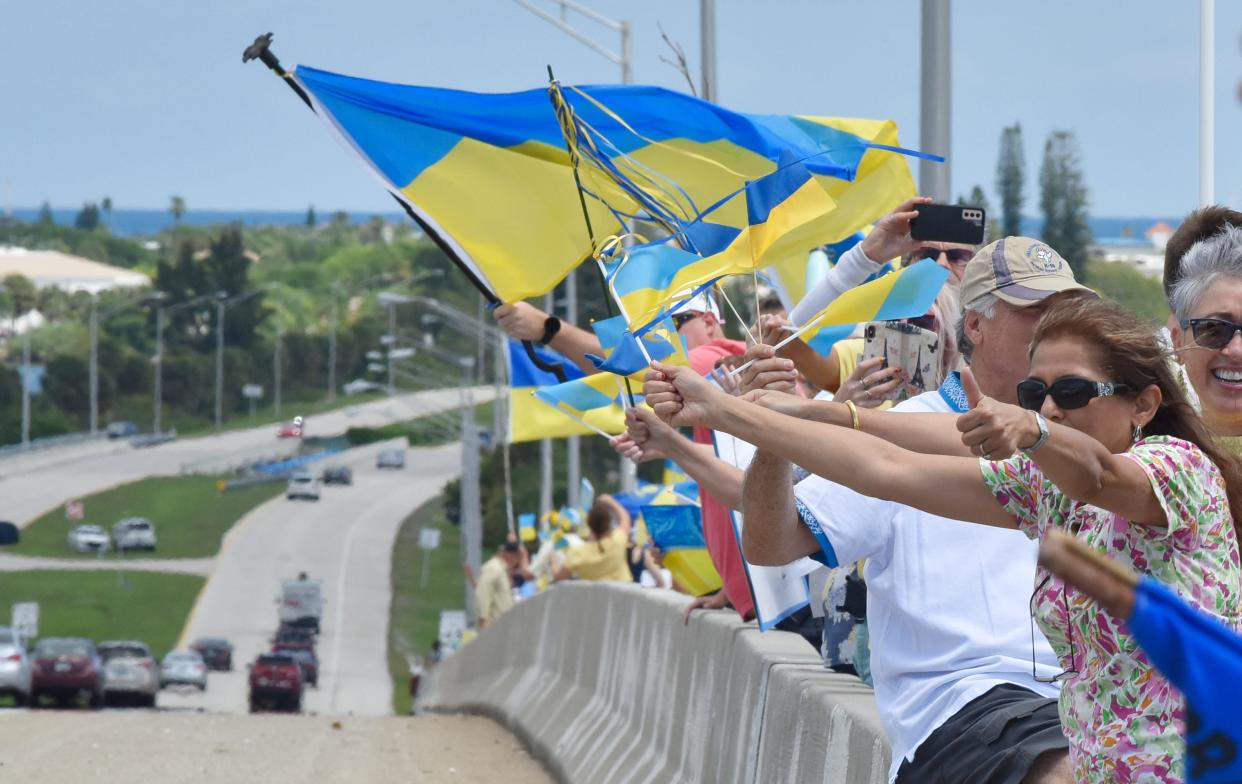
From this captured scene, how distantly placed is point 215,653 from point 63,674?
23180 millimetres

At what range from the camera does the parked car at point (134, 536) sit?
121 meters

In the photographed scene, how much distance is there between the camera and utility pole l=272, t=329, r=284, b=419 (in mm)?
178962

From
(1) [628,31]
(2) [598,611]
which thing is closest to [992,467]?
(2) [598,611]

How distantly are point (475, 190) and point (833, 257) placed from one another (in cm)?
212

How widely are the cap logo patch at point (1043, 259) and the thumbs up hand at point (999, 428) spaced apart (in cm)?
134

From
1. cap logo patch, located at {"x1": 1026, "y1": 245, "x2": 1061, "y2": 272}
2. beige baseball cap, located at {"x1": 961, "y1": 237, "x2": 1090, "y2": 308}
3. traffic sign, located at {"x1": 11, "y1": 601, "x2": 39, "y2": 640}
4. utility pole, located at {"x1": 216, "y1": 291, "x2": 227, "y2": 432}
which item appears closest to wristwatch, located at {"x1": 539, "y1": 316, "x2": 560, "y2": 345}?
beige baseball cap, located at {"x1": 961, "y1": 237, "x2": 1090, "y2": 308}

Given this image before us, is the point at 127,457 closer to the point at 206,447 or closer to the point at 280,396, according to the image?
the point at 206,447

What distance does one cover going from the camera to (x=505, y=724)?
15273 millimetres

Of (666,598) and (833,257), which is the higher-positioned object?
(833,257)

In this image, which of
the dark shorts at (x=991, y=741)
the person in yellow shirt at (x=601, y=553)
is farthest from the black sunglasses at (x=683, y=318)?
the person in yellow shirt at (x=601, y=553)

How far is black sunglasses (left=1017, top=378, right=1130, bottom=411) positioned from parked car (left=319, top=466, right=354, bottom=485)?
149260mm

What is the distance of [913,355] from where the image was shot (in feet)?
19.5

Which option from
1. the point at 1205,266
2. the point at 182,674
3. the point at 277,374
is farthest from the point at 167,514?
the point at 1205,266

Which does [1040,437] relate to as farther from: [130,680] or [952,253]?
[130,680]
